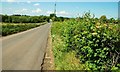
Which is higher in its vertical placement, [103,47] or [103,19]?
[103,19]

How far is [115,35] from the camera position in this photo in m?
7.27

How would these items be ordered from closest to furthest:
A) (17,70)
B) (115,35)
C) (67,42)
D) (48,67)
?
(115,35)
(17,70)
(48,67)
(67,42)

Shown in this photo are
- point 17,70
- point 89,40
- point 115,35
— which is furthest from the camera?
point 17,70

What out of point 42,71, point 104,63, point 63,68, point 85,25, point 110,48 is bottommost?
point 42,71

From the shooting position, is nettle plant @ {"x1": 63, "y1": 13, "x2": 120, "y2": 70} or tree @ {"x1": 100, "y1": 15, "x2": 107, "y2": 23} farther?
tree @ {"x1": 100, "y1": 15, "x2": 107, "y2": 23}

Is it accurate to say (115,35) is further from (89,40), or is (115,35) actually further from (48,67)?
(48,67)

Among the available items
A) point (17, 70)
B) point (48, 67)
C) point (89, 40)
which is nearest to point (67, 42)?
point (48, 67)

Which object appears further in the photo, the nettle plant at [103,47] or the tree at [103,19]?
the tree at [103,19]

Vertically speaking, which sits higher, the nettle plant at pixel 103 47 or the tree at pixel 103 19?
the tree at pixel 103 19

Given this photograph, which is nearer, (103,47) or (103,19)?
(103,47)

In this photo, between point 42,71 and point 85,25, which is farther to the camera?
point 42,71

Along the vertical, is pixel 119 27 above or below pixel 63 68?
above

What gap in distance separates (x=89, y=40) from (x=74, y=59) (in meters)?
1.95

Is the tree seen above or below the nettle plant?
above
